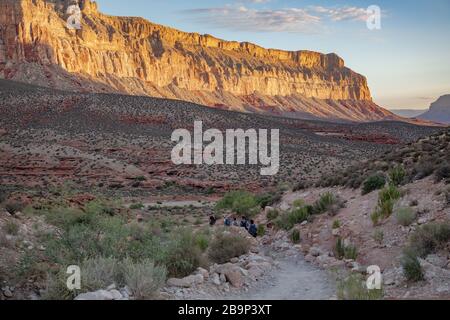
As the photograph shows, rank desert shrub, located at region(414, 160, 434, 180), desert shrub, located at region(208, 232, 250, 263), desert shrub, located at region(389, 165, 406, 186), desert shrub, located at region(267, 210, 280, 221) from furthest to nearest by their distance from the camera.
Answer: desert shrub, located at region(267, 210, 280, 221), desert shrub, located at region(389, 165, 406, 186), desert shrub, located at region(414, 160, 434, 180), desert shrub, located at region(208, 232, 250, 263)

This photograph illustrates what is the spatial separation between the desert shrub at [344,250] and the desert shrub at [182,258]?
3814mm

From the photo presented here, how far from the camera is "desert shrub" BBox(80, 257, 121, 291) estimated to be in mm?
7773

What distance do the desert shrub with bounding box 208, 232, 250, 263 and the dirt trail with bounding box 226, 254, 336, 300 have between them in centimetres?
101

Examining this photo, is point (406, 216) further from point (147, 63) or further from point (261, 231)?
point (147, 63)

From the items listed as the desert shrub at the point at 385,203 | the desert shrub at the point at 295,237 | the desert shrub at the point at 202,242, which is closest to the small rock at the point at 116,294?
the desert shrub at the point at 202,242

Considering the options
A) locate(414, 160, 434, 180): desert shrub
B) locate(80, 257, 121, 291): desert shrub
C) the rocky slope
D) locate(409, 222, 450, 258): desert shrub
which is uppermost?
the rocky slope

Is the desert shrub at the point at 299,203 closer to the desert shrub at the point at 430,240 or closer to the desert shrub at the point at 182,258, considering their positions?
the desert shrub at the point at 430,240

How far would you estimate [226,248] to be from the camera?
448 inches

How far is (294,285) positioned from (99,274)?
4046 millimetres

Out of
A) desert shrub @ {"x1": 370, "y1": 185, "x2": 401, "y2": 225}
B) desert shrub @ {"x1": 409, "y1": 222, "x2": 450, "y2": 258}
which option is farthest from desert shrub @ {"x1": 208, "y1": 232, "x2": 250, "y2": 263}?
desert shrub @ {"x1": 409, "y1": 222, "x2": 450, "y2": 258}

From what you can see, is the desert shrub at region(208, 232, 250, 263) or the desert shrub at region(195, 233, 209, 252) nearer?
the desert shrub at region(208, 232, 250, 263)

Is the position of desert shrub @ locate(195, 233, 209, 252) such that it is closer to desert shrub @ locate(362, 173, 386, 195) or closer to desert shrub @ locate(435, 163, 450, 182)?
desert shrub @ locate(362, 173, 386, 195)

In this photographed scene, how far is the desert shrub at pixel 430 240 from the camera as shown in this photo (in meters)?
9.49
